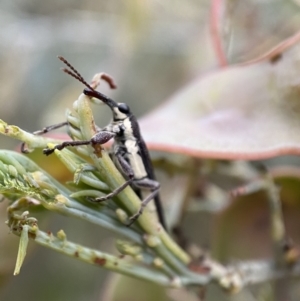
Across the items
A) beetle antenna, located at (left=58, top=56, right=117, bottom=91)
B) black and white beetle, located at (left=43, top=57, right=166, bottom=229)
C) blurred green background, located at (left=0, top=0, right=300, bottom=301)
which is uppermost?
beetle antenna, located at (left=58, top=56, right=117, bottom=91)

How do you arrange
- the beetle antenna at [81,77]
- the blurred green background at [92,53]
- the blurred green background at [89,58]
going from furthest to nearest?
the blurred green background at [92,53] < the blurred green background at [89,58] < the beetle antenna at [81,77]

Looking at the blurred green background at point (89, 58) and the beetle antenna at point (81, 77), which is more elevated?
the beetle antenna at point (81, 77)

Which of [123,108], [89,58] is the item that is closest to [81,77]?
[123,108]

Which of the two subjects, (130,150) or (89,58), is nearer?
(130,150)

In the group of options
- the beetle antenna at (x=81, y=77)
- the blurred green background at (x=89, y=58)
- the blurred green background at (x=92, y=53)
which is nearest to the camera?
the beetle antenna at (x=81, y=77)

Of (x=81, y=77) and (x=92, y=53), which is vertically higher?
(x=81, y=77)

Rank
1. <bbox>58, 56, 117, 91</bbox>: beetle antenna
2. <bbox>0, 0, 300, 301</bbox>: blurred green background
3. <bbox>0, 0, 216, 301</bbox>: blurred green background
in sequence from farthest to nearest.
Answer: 1. <bbox>0, 0, 216, 301</bbox>: blurred green background
2. <bbox>0, 0, 300, 301</bbox>: blurred green background
3. <bbox>58, 56, 117, 91</bbox>: beetle antenna

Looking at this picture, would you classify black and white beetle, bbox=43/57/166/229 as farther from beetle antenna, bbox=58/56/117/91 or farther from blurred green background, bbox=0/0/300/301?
blurred green background, bbox=0/0/300/301

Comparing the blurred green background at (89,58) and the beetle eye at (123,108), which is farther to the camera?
the blurred green background at (89,58)

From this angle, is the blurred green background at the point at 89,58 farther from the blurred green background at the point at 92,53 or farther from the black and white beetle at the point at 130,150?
the black and white beetle at the point at 130,150

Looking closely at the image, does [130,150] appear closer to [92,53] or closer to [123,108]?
[123,108]

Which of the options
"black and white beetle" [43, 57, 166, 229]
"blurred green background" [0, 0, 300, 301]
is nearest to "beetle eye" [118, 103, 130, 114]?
"black and white beetle" [43, 57, 166, 229]

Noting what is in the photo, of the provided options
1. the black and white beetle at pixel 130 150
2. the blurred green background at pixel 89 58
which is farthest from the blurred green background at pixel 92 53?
the black and white beetle at pixel 130 150
